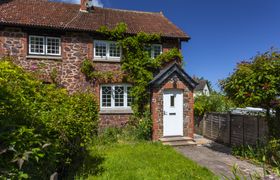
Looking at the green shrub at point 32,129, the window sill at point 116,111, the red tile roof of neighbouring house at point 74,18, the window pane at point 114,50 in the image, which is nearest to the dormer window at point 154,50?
the red tile roof of neighbouring house at point 74,18

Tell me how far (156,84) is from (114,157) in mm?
4998

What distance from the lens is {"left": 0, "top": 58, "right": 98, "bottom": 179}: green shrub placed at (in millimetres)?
3326

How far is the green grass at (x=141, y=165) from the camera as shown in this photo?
700cm

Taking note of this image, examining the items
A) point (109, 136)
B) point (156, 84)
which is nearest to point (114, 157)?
point (109, 136)

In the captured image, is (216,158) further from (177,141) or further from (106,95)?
(106,95)

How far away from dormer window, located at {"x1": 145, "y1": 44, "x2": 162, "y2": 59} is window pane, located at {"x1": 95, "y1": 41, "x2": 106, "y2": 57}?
8.62 feet

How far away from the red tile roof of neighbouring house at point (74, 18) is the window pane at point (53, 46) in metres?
0.78

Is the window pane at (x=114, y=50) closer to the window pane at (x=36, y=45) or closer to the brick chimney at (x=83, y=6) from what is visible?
the brick chimney at (x=83, y=6)

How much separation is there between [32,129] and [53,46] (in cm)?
1042

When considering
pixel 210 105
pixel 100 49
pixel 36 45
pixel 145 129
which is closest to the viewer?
pixel 145 129

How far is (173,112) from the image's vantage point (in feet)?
42.2

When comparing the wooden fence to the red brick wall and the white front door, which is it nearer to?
the white front door

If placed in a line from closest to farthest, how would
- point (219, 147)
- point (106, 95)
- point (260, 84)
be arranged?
point (260, 84) → point (219, 147) → point (106, 95)

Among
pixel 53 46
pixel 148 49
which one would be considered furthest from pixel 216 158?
pixel 53 46
